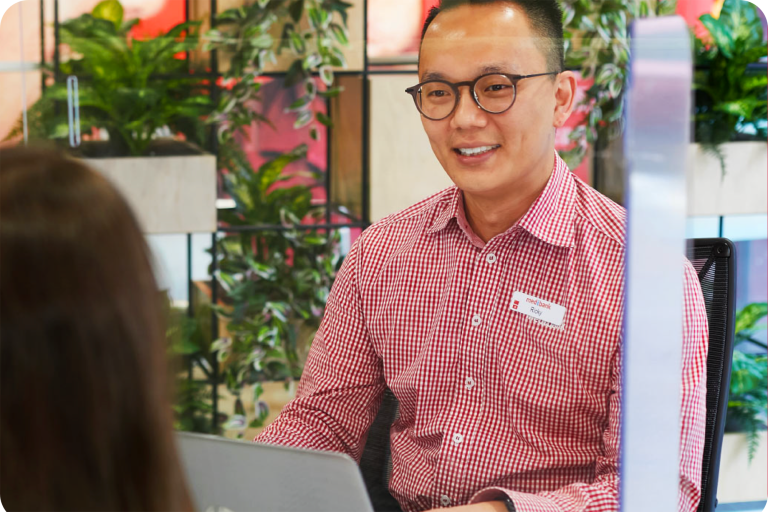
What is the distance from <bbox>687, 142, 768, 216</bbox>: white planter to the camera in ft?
8.20

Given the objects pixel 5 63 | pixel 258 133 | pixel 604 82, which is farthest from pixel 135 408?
pixel 258 133

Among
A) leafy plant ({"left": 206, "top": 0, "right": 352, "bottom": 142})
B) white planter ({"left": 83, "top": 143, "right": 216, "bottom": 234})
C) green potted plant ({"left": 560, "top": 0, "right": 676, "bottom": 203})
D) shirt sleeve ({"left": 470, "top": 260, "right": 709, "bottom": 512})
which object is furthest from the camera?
leafy plant ({"left": 206, "top": 0, "right": 352, "bottom": 142})

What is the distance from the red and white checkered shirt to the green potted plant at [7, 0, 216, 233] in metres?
0.48

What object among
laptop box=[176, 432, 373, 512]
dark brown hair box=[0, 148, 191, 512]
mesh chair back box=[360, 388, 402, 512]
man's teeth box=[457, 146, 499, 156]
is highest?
man's teeth box=[457, 146, 499, 156]

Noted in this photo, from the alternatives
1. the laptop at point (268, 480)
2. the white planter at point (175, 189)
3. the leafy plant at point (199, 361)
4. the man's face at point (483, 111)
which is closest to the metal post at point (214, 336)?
the leafy plant at point (199, 361)

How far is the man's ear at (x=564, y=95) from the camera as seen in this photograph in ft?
4.26

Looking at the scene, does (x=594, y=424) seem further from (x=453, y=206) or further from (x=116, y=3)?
(x=116, y=3)

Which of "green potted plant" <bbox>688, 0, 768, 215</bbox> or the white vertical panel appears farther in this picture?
"green potted plant" <bbox>688, 0, 768, 215</bbox>

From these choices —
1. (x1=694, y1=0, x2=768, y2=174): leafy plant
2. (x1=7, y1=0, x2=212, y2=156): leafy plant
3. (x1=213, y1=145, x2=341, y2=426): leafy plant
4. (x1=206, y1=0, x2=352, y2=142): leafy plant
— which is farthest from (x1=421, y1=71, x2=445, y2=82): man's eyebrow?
(x1=694, y1=0, x2=768, y2=174): leafy plant

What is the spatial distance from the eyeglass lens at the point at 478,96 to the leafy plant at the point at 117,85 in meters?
0.59

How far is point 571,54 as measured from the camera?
1.49 metres

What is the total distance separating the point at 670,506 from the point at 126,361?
35 cm

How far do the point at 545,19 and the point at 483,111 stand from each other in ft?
0.61

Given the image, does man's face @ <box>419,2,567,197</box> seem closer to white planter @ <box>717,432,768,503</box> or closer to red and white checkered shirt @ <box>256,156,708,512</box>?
red and white checkered shirt @ <box>256,156,708,512</box>
